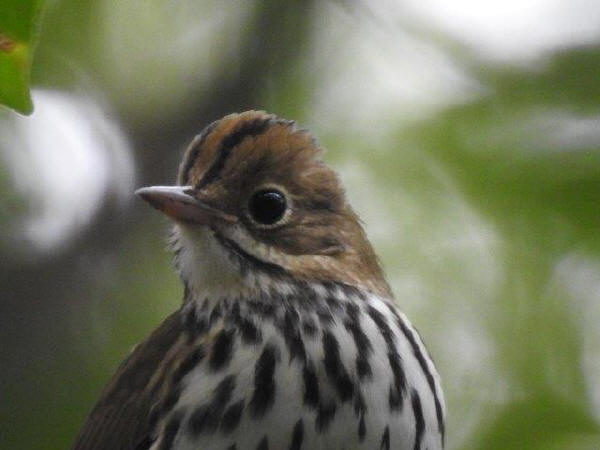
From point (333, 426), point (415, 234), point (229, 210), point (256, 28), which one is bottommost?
point (333, 426)

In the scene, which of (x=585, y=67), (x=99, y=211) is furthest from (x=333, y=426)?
(x=585, y=67)

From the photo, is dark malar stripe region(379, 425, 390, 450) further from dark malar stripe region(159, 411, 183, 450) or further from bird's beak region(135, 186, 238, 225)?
bird's beak region(135, 186, 238, 225)

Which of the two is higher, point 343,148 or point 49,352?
point 343,148

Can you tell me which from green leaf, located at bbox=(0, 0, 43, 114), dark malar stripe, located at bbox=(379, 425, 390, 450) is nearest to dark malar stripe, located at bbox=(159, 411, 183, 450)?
dark malar stripe, located at bbox=(379, 425, 390, 450)

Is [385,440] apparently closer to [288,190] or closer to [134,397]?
[134,397]

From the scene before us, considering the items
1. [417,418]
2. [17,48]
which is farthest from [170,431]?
[17,48]

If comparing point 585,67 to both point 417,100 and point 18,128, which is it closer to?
point 417,100

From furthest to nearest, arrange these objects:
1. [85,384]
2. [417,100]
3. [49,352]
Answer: [417,100], [85,384], [49,352]
